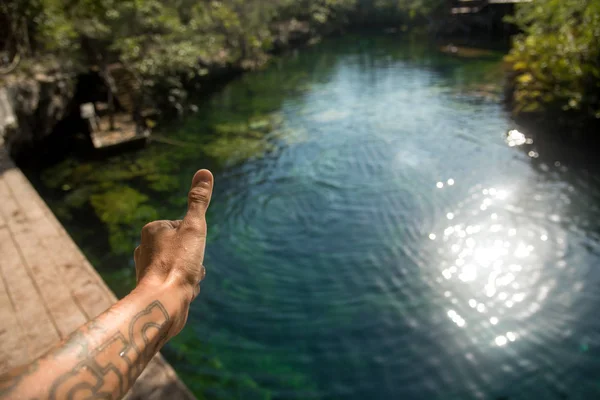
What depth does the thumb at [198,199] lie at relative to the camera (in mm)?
1675

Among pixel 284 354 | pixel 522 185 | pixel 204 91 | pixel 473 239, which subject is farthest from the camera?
pixel 204 91

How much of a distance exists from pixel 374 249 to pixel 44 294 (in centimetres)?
369

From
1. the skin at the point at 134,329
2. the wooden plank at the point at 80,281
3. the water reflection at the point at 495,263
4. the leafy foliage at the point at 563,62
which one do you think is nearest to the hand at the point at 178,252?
the skin at the point at 134,329

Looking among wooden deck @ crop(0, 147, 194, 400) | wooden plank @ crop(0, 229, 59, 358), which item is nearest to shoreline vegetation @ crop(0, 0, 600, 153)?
wooden deck @ crop(0, 147, 194, 400)

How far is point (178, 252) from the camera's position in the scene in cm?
164

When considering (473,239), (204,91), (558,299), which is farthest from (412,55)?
(558,299)

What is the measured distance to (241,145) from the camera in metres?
9.16

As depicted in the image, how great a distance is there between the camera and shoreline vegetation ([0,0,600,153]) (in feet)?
25.6

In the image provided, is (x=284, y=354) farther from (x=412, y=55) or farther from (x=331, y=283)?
(x=412, y=55)

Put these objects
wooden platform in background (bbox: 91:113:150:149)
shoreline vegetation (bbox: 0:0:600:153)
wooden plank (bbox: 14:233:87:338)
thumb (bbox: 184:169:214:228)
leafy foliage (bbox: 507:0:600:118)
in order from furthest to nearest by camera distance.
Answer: wooden platform in background (bbox: 91:113:150:149) → shoreline vegetation (bbox: 0:0:600:153) → leafy foliage (bbox: 507:0:600:118) → wooden plank (bbox: 14:233:87:338) → thumb (bbox: 184:169:214:228)

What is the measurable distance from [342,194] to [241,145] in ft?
10.8

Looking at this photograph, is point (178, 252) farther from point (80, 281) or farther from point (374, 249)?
point (374, 249)

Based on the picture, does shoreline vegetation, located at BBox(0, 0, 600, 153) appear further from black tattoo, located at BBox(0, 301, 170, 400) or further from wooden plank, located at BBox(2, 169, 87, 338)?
black tattoo, located at BBox(0, 301, 170, 400)

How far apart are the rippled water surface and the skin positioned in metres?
2.31
